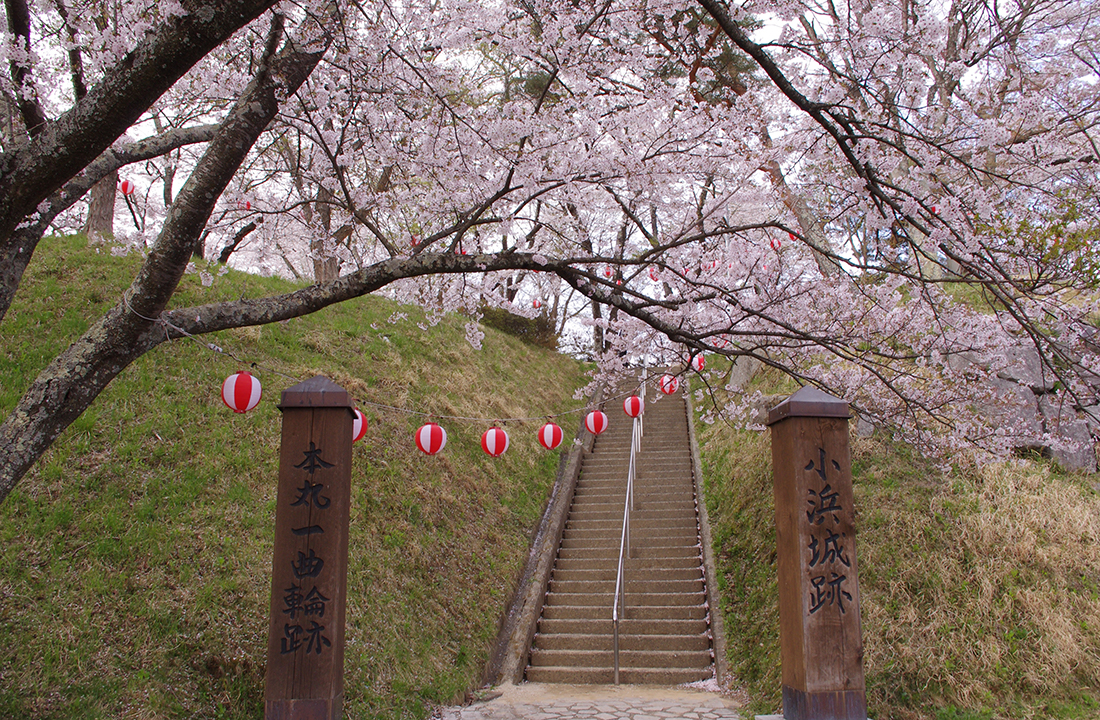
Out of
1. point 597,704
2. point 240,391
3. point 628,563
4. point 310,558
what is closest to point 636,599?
point 628,563

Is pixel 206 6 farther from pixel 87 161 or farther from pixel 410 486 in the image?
pixel 410 486

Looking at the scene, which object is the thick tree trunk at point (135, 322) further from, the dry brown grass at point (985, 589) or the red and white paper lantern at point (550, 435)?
the dry brown grass at point (985, 589)

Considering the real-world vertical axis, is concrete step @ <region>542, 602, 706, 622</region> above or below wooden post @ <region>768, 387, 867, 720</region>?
below

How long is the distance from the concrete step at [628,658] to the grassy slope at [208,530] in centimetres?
83

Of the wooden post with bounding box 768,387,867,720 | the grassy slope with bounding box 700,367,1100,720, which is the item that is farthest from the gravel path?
the wooden post with bounding box 768,387,867,720

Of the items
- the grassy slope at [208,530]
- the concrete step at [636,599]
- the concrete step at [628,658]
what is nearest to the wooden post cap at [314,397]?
the grassy slope at [208,530]

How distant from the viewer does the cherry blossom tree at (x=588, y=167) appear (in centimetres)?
352

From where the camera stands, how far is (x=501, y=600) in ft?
27.2

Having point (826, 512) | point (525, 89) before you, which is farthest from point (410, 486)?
point (525, 89)

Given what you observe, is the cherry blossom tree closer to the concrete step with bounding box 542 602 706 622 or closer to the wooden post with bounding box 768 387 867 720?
the wooden post with bounding box 768 387 867 720

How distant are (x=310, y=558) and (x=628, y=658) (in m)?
4.77

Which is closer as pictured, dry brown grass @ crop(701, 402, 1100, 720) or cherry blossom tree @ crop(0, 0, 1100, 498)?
cherry blossom tree @ crop(0, 0, 1100, 498)

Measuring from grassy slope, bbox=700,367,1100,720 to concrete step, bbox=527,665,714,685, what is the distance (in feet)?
1.74

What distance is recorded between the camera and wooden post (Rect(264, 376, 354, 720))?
395cm
